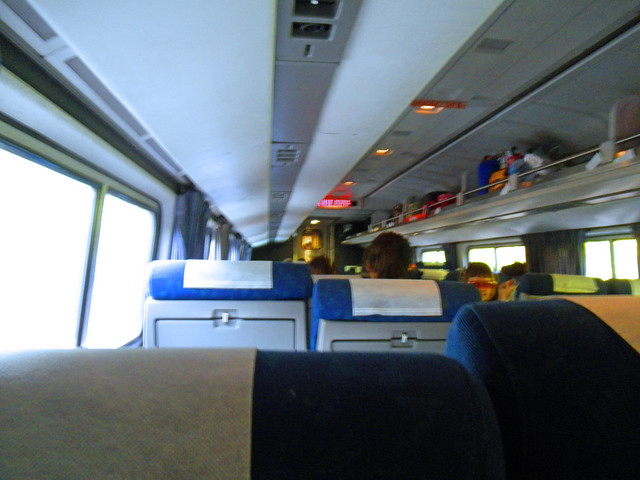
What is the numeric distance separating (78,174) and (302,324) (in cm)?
193

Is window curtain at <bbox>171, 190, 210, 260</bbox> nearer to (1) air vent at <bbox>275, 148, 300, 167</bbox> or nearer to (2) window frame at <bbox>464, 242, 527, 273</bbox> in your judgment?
(1) air vent at <bbox>275, 148, 300, 167</bbox>

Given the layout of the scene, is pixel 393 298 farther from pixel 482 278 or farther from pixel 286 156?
pixel 286 156

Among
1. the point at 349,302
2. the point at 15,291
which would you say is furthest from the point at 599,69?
the point at 15,291

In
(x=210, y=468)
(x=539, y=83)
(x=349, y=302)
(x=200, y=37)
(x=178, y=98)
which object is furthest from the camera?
(x=539, y=83)

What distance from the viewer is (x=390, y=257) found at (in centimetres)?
308

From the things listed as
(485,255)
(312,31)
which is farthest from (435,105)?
(485,255)

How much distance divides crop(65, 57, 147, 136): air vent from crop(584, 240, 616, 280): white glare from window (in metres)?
6.31

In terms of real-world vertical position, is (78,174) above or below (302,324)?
above

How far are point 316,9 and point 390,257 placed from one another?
72.6 inches

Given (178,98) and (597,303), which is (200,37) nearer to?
(178,98)

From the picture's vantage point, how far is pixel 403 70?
208 centimetres

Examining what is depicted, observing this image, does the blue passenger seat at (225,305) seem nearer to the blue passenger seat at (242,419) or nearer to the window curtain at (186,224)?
the blue passenger seat at (242,419)

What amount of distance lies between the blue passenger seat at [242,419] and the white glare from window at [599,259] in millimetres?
6606

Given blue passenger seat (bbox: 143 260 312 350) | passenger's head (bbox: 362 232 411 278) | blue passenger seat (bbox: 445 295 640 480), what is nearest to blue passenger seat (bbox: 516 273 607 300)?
passenger's head (bbox: 362 232 411 278)
